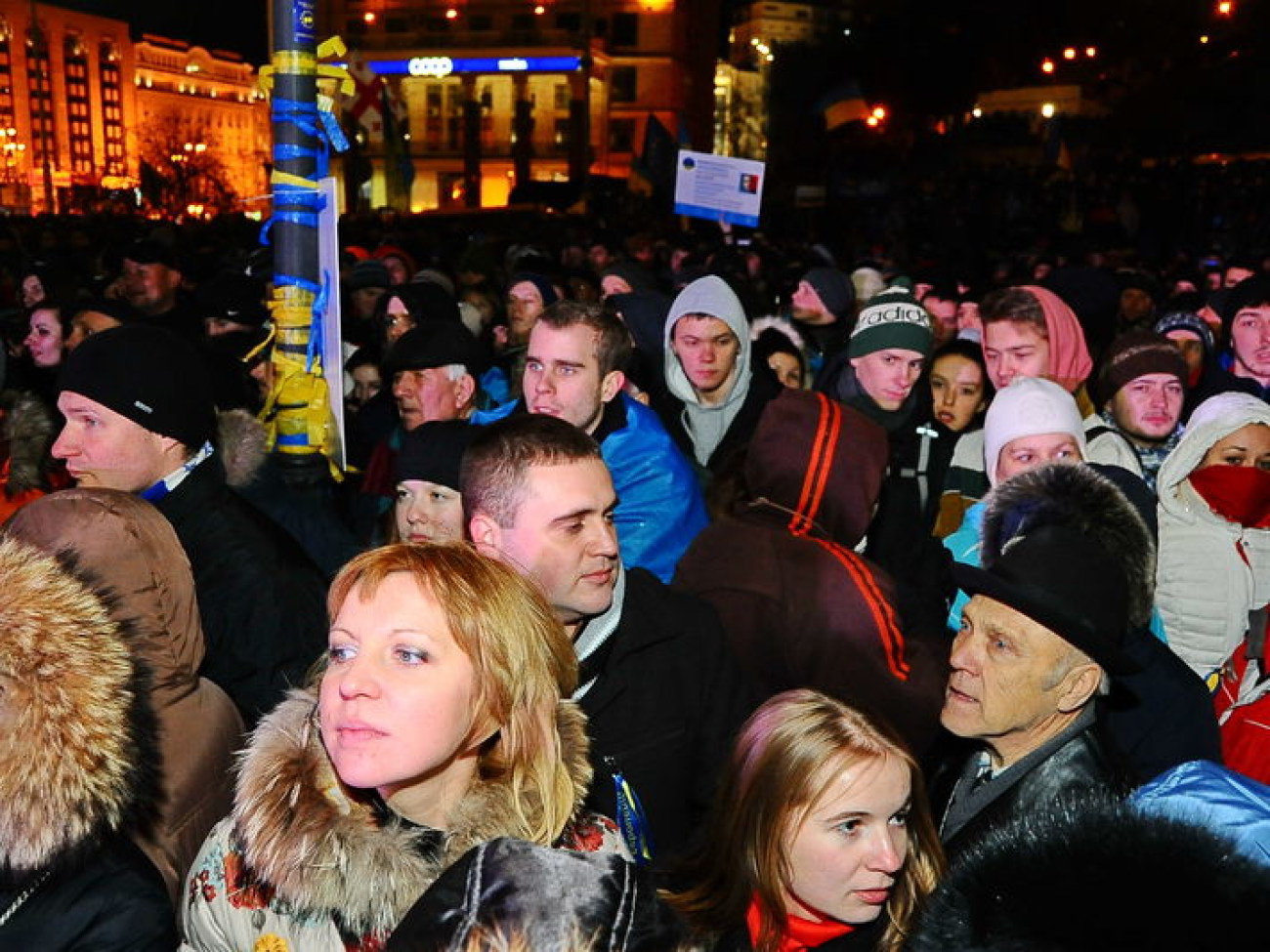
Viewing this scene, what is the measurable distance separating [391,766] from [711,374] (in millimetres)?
4318

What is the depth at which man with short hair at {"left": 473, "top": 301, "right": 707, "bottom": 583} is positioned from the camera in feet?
14.5

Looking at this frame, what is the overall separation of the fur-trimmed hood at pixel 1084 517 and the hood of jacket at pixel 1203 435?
142 centimetres

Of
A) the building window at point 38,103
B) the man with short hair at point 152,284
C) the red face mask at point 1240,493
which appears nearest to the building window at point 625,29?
the building window at point 38,103

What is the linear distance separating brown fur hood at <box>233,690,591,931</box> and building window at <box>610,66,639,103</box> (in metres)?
89.7

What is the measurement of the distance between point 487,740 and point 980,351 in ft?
16.0

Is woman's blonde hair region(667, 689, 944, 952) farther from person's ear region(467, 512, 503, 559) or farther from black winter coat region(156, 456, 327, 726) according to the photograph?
black winter coat region(156, 456, 327, 726)

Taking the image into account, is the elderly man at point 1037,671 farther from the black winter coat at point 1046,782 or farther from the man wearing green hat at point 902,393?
the man wearing green hat at point 902,393

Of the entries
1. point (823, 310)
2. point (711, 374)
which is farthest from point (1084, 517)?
point (823, 310)

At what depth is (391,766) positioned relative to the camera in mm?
2109

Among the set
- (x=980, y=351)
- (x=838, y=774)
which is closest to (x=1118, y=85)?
(x=980, y=351)

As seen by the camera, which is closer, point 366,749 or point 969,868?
point 969,868

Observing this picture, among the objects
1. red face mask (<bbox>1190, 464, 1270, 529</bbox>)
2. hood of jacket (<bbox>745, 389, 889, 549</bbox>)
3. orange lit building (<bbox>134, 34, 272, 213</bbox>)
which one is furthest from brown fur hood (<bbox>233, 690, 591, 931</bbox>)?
orange lit building (<bbox>134, 34, 272, 213</bbox>)

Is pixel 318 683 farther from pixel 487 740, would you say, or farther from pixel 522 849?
pixel 522 849

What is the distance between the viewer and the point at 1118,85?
31.9 meters
